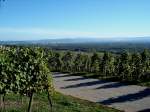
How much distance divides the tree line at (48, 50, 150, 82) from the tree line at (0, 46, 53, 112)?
28.9m

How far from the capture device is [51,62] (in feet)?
358

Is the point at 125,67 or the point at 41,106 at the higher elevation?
the point at 41,106

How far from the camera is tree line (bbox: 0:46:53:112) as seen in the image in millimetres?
26234

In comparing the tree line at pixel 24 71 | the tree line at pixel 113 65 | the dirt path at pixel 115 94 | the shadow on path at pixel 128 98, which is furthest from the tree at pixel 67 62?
the tree line at pixel 24 71

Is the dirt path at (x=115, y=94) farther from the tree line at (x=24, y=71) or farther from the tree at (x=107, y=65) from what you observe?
the tree at (x=107, y=65)

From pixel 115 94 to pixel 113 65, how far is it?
33.7m

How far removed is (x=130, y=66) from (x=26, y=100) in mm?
42859

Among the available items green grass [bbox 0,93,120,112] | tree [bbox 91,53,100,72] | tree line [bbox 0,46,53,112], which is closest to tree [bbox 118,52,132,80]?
tree [bbox 91,53,100,72]

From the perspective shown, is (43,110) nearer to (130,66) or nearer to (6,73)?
(6,73)

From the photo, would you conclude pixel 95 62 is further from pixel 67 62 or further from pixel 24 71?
pixel 24 71

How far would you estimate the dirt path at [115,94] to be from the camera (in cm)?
4388

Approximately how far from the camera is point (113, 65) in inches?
3425

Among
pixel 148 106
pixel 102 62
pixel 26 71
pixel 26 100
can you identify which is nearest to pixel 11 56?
pixel 26 71

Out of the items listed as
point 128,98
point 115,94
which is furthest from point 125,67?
point 128,98
